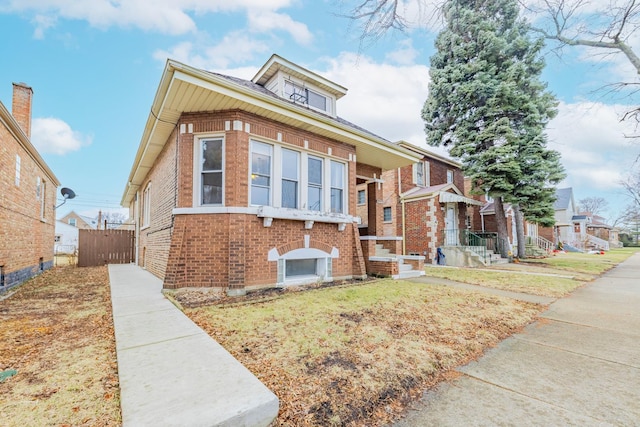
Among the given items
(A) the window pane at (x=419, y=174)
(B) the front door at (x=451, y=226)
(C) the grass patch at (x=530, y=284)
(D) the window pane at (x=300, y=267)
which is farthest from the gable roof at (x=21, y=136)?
(A) the window pane at (x=419, y=174)

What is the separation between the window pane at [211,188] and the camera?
21.2 ft

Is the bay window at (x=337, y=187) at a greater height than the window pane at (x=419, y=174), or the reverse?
the window pane at (x=419, y=174)

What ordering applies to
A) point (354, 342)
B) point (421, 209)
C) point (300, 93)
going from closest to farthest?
point (354, 342) < point (300, 93) < point (421, 209)

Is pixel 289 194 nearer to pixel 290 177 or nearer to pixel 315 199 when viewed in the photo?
pixel 290 177

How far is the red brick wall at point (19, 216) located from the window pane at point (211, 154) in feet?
15.7

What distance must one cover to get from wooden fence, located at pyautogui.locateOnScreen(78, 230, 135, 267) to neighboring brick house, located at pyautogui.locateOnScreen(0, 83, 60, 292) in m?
1.61

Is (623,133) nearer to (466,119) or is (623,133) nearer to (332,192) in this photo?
(332,192)

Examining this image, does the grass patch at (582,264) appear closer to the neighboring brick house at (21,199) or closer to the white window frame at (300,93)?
the white window frame at (300,93)

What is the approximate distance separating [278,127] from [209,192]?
230 cm

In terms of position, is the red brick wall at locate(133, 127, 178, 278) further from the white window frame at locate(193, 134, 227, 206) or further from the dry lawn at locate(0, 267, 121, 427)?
the dry lawn at locate(0, 267, 121, 427)

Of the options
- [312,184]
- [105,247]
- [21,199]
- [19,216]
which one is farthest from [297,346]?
[105,247]

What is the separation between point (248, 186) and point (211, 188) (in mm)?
914

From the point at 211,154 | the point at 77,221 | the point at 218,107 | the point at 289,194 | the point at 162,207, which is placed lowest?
the point at 162,207

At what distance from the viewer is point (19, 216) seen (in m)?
7.95
